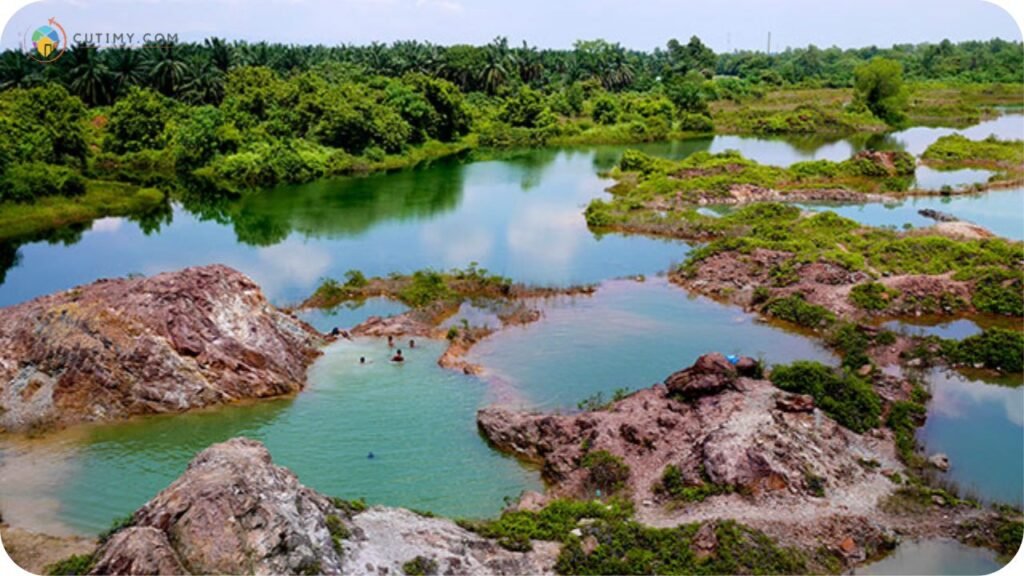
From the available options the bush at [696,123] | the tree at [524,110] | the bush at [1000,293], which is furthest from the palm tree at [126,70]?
the bush at [1000,293]

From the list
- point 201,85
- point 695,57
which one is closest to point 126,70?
point 201,85

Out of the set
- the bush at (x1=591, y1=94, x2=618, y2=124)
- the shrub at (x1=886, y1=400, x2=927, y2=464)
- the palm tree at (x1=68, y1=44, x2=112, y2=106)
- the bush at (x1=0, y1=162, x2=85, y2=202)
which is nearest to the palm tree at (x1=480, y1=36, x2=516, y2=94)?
the bush at (x1=591, y1=94, x2=618, y2=124)

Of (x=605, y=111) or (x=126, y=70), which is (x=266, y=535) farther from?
(x=605, y=111)

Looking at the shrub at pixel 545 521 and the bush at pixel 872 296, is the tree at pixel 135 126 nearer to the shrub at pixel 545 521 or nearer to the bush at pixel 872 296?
the bush at pixel 872 296

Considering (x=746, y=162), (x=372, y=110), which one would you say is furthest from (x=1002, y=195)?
(x=372, y=110)

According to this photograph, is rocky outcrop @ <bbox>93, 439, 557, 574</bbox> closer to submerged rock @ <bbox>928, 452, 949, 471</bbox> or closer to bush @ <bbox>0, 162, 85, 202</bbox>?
submerged rock @ <bbox>928, 452, 949, 471</bbox>
